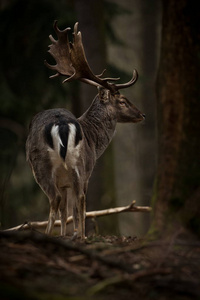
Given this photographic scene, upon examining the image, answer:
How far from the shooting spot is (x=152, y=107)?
52.8 ft

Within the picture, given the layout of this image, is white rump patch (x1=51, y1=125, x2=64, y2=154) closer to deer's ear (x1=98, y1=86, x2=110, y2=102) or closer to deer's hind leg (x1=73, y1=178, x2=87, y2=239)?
deer's hind leg (x1=73, y1=178, x2=87, y2=239)

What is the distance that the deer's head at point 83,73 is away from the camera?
23.6 feet

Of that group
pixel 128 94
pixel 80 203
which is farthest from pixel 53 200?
pixel 128 94

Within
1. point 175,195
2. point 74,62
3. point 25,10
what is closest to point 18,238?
point 175,195

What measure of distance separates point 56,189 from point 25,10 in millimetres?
8171

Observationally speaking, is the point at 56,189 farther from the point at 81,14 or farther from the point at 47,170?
the point at 81,14

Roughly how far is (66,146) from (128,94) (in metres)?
13.8

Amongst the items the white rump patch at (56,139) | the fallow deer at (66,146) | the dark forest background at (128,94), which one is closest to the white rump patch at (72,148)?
the fallow deer at (66,146)

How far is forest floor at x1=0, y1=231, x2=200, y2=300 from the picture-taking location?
3102 mm

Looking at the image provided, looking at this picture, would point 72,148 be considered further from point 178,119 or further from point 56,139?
point 178,119

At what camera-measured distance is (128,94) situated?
1945 cm

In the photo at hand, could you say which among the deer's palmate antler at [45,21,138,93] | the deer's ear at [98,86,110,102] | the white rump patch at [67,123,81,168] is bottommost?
the white rump patch at [67,123,81,168]

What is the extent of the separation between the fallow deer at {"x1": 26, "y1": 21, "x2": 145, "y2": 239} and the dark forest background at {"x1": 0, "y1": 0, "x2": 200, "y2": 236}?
1.22 ft

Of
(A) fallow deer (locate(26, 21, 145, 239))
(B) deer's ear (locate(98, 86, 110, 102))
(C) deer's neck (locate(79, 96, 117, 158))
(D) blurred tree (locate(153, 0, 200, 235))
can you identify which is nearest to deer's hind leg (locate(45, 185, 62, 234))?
(A) fallow deer (locate(26, 21, 145, 239))
